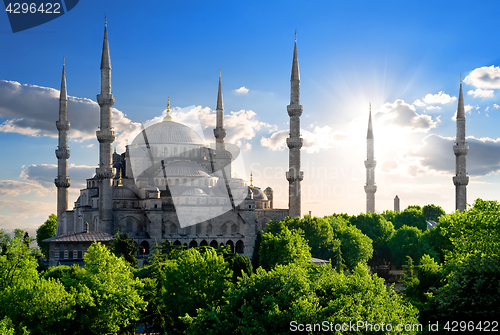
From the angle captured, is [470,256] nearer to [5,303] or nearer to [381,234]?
[5,303]

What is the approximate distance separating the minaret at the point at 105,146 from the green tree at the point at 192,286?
25.0 m

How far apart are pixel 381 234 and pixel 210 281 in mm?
35977

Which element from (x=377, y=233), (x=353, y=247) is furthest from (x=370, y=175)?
(x=353, y=247)

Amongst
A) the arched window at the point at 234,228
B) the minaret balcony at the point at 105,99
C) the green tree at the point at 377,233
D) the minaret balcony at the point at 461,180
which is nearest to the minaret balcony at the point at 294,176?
Result: the arched window at the point at 234,228

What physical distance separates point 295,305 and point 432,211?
6163 cm

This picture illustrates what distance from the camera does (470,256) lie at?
21078 mm

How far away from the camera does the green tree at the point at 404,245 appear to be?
4919cm

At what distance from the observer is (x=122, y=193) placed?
5319cm

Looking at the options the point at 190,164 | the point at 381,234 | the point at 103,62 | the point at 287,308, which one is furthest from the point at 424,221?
the point at 287,308

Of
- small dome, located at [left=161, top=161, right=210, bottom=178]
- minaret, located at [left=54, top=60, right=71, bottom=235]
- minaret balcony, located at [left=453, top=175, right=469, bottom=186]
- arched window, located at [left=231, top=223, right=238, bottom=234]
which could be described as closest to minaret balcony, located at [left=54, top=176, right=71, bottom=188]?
minaret, located at [left=54, top=60, right=71, bottom=235]

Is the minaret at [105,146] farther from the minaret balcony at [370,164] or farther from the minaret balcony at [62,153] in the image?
the minaret balcony at [370,164]

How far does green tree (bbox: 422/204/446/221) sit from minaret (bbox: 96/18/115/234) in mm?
45177

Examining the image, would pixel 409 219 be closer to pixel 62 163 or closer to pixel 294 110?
pixel 294 110

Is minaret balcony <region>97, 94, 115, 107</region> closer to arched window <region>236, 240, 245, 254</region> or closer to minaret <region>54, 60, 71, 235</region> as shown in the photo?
minaret <region>54, 60, 71, 235</region>
